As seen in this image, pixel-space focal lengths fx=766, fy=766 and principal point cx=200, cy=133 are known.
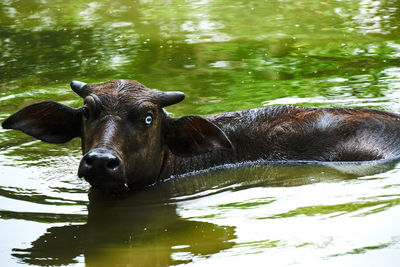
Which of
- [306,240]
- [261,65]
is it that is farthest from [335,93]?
[306,240]

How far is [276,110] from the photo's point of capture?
29.5 ft

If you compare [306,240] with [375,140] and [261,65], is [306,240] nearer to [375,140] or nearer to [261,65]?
[375,140]

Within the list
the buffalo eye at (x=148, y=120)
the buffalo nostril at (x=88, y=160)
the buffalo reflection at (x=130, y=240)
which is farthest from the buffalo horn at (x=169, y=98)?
the buffalo nostril at (x=88, y=160)

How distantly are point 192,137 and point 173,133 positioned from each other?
207mm

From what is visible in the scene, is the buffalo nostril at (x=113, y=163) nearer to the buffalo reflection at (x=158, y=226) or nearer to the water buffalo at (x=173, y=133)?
the water buffalo at (x=173, y=133)

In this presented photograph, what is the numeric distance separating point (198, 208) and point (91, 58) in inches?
317

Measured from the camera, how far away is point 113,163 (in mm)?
6852

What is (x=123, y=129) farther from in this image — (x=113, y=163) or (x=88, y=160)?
(x=88, y=160)

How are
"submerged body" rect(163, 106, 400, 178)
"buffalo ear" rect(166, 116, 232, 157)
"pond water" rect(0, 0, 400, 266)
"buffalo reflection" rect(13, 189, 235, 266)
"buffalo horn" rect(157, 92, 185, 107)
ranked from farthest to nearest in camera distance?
"submerged body" rect(163, 106, 400, 178) < "buffalo ear" rect(166, 116, 232, 157) < "buffalo horn" rect(157, 92, 185, 107) < "pond water" rect(0, 0, 400, 266) < "buffalo reflection" rect(13, 189, 235, 266)

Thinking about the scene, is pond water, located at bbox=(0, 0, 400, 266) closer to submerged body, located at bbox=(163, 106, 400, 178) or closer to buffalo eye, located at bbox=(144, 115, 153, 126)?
submerged body, located at bbox=(163, 106, 400, 178)

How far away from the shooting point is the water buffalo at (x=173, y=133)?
7.32m

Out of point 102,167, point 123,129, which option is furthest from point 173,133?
point 102,167

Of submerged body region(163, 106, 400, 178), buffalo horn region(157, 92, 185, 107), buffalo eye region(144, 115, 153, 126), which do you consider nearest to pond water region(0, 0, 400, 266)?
submerged body region(163, 106, 400, 178)

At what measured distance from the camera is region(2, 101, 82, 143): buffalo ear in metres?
7.90
